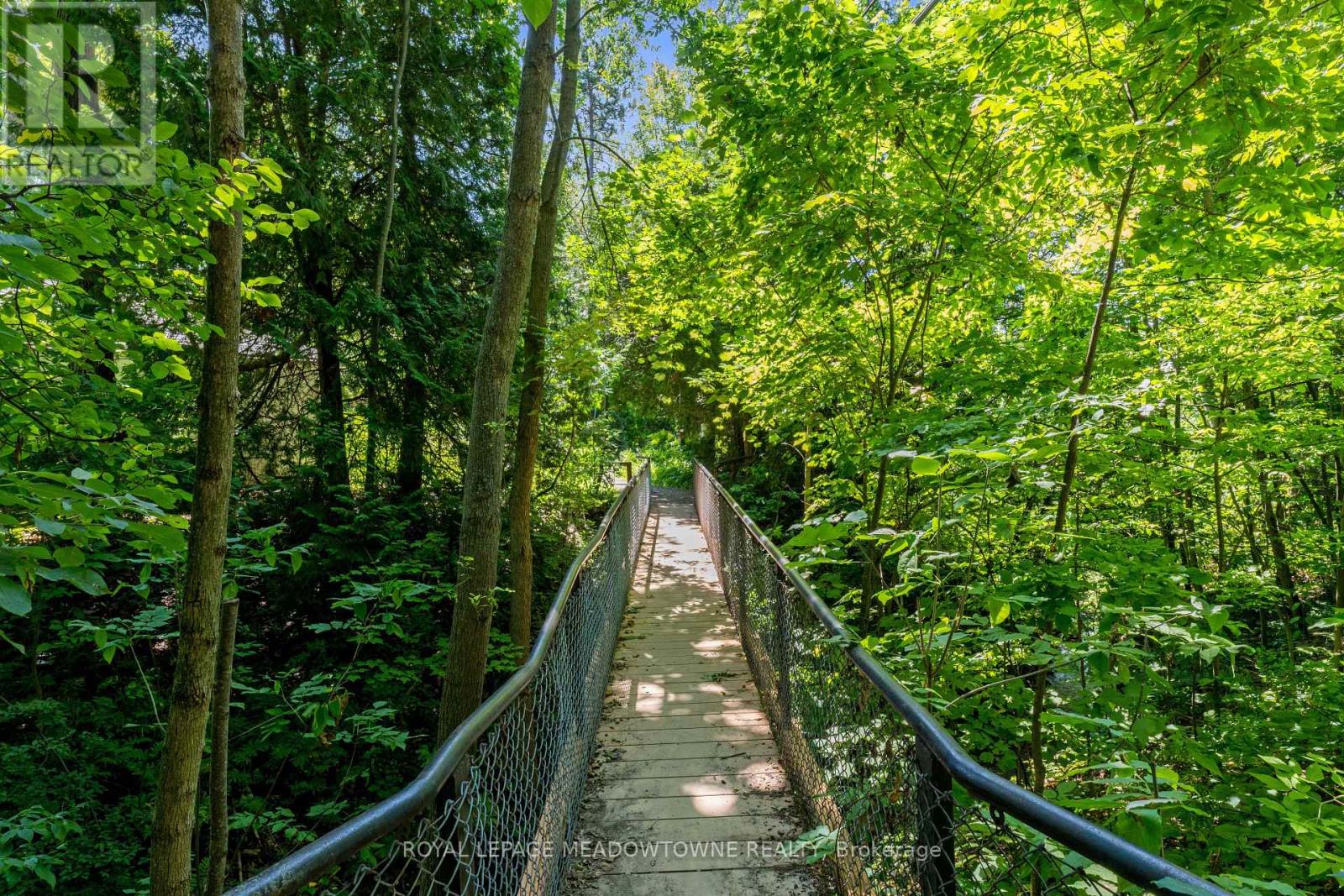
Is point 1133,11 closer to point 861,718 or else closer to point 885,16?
point 885,16

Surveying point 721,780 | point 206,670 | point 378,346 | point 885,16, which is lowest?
point 721,780

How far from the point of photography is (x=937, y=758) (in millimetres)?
1358

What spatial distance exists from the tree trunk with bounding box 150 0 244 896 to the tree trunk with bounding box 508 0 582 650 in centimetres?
290

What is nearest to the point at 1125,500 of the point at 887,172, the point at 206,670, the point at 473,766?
the point at 887,172

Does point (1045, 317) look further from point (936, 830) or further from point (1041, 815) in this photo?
point (1041, 815)

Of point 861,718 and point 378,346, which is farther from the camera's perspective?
point 378,346

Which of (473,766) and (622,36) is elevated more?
(622,36)

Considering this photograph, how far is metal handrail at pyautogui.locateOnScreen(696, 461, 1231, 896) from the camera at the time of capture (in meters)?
0.80

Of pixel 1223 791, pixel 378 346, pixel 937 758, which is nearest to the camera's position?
pixel 937 758

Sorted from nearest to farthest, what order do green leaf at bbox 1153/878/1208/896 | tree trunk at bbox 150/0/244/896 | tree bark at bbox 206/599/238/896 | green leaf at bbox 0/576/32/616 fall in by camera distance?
green leaf at bbox 1153/878/1208/896, green leaf at bbox 0/576/32/616, tree trunk at bbox 150/0/244/896, tree bark at bbox 206/599/238/896

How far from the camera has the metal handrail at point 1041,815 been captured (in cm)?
80

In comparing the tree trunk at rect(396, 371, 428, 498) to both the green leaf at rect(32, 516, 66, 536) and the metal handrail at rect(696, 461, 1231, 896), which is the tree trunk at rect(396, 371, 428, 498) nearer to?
the green leaf at rect(32, 516, 66, 536)

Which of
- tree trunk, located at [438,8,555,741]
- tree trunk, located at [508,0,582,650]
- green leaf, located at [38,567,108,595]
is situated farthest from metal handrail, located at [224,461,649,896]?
tree trunk, located at [508,0,582,650]

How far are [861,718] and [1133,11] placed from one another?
108 inches
